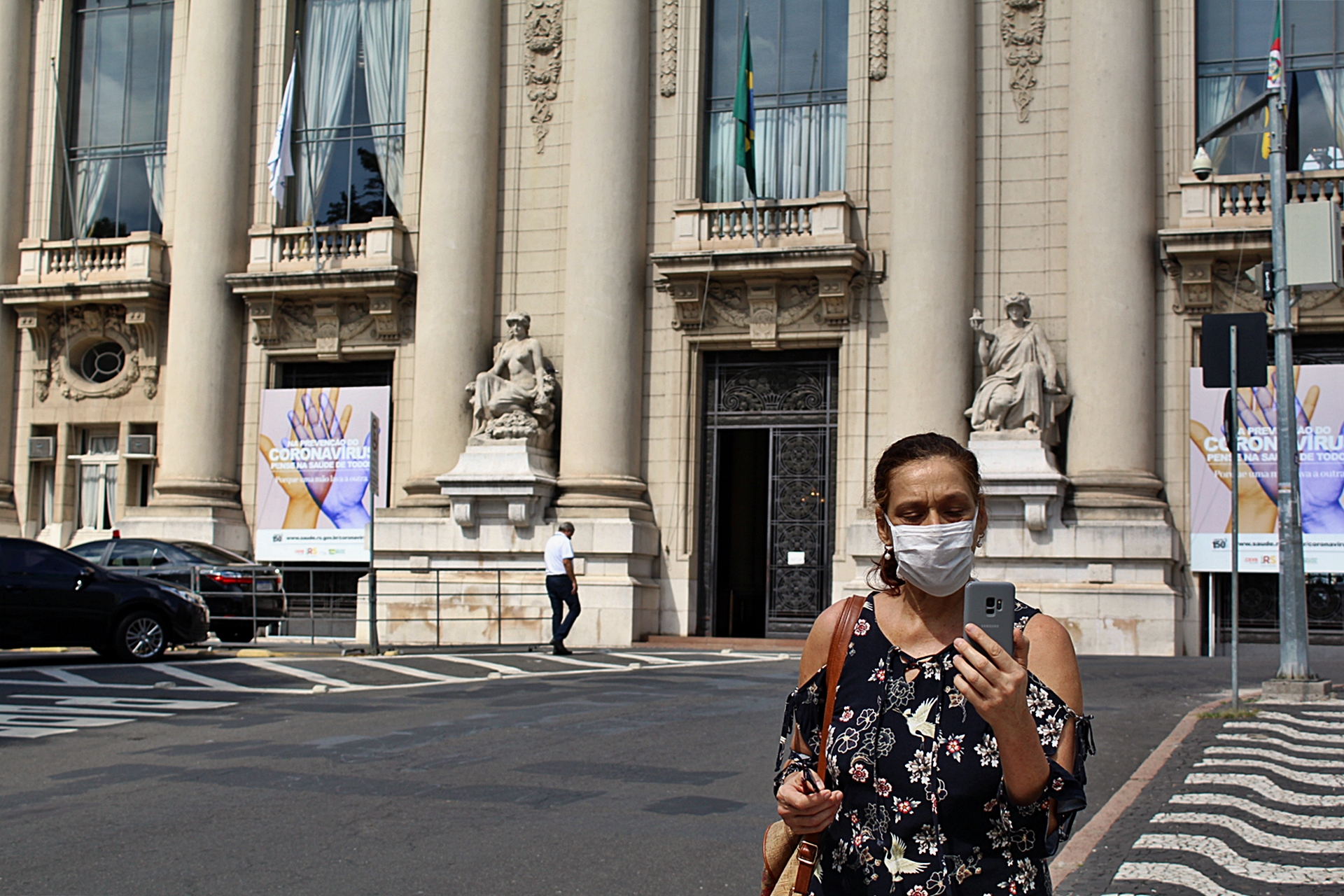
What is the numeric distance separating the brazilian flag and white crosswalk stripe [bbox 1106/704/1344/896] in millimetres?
15073

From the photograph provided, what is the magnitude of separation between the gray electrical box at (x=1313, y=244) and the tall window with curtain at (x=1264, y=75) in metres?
8.32

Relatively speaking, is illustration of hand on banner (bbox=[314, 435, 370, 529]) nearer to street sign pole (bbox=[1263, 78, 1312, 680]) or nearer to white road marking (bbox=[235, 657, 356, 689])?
white road marking (bbox=[235, 657, 356, 689])

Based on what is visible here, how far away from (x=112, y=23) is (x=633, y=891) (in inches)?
1127

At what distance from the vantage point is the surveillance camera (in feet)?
70.8

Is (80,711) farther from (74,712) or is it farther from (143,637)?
(143,637)

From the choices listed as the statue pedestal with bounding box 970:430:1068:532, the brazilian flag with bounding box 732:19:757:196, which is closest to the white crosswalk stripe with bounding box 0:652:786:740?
the statue pedestal with bounding box 970:430:1068:532

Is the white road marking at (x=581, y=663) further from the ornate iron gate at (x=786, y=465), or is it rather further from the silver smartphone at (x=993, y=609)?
the silver smartphone at (x=993, y=609)

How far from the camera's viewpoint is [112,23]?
30781 mm

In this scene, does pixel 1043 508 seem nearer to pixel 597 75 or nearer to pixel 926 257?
pixel 926 257

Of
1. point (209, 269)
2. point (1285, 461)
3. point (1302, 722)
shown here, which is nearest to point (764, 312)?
point (209, 269)

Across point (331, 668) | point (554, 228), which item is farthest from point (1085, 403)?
point (331, 668)

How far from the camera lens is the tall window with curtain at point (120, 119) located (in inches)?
1187

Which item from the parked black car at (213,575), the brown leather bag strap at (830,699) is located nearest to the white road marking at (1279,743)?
the brown leather bag strap at (830,699)

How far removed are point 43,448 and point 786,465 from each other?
15237 millimetres
